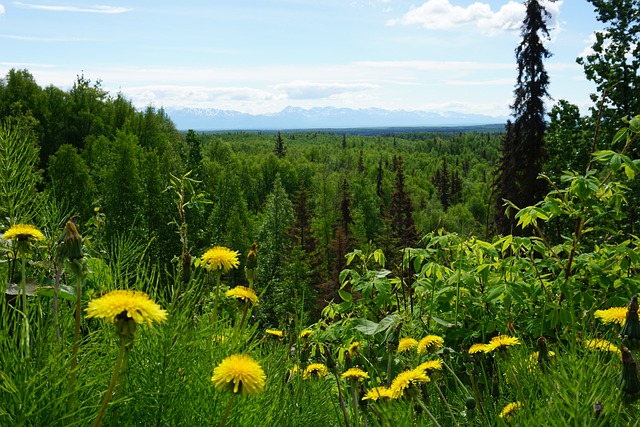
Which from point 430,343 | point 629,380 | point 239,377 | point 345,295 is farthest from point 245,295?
point 345,295

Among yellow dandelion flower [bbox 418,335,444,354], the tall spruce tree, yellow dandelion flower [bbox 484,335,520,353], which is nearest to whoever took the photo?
yellow dandelion flower [bbox 484,335,520,353]

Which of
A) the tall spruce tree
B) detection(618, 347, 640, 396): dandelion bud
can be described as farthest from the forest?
the tall spruce tree

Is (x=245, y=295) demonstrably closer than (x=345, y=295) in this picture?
Yes

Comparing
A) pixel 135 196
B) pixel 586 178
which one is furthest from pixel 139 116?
pixel 586 178

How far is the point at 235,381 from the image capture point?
109cm

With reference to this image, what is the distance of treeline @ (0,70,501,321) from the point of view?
118 inches

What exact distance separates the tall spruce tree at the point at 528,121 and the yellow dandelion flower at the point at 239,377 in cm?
2235

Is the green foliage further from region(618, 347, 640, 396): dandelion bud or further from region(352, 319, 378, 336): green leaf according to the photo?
region(618, 347, 640, 396): dandelion bud

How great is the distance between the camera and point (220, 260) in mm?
1771

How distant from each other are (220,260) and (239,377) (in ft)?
2.34

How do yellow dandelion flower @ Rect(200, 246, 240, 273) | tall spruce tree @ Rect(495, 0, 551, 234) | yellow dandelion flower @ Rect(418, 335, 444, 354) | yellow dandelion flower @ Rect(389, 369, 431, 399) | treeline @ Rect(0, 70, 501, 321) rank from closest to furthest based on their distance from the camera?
yellow dandelion flower @ Rect(389, 369, 431, 399) < yellow dandelion flower @ Rect(200, 246, 240, 273) < yellow dandelion flower @ Rect(418, 335, 444, 354) < treeline @ Rect(0, 70, 501, 321) < tall spruce tree @ Rect(495, 0, 551, 234)

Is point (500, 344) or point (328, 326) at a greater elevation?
point (500, 344)

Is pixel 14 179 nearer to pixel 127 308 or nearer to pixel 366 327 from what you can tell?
pixel 127 308

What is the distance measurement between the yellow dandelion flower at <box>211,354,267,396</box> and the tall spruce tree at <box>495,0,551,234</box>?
2235cm
